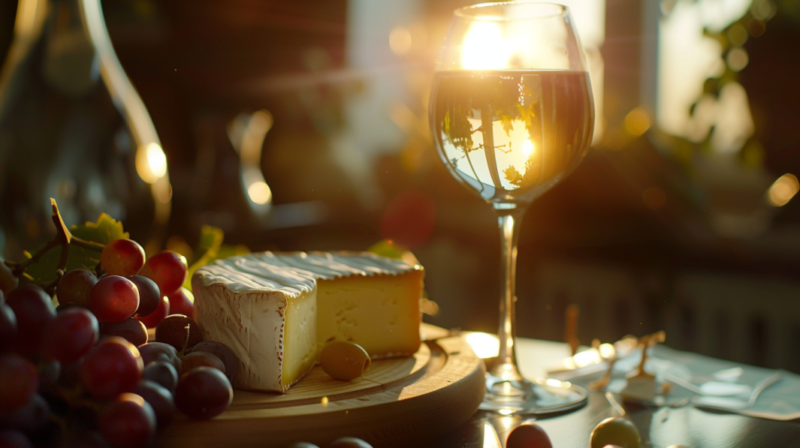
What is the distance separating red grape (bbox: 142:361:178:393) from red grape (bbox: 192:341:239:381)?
3.5 inches

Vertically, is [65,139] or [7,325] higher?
[65,139]

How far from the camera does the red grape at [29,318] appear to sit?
0.45m

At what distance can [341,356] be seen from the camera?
654mm

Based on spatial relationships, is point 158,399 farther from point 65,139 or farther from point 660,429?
point 65,139

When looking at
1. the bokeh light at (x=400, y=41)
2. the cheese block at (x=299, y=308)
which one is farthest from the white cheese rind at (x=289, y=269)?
the bokeh light at (x=400, y=41)

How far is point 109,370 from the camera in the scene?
17.4 inches

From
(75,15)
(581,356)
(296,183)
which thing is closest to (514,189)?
(581,356)

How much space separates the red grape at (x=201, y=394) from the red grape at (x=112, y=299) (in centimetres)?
12

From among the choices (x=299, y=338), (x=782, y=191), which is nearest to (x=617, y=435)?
(x=299, y=338)

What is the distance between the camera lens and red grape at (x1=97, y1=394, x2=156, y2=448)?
0.42 metres

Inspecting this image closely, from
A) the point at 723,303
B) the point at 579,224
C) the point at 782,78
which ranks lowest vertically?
the point at 723,303

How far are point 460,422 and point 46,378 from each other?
0.35 m

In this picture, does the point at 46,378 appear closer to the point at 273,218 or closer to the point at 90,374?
the point at 90,374

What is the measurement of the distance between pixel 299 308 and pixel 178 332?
0.39 feet
